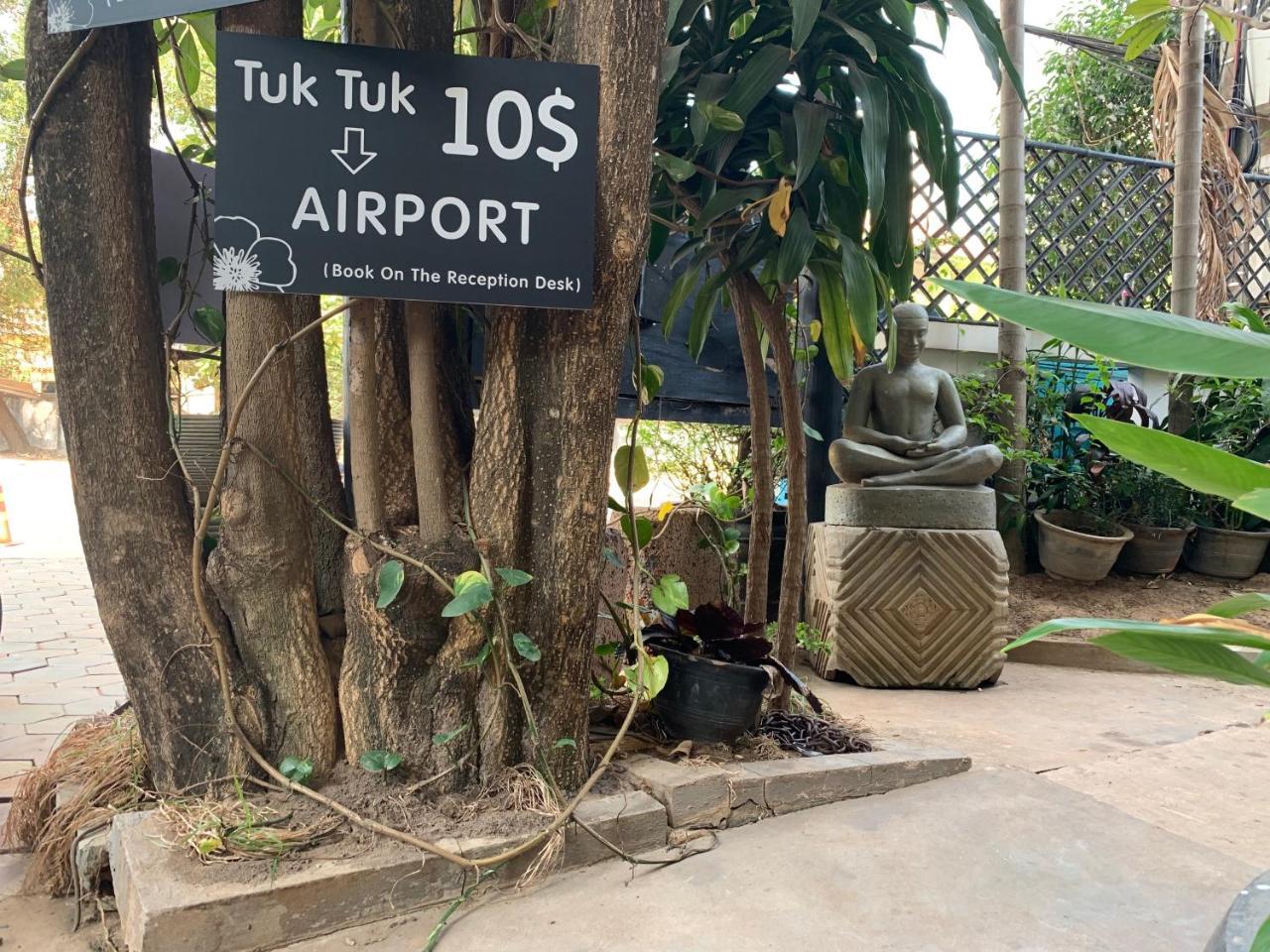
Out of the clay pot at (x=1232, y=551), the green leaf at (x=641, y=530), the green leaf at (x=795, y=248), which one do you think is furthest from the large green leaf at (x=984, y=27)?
the clay pot at (x=1232, y=551)

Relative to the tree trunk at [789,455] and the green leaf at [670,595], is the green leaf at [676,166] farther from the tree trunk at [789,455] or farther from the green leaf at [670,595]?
the green leaf at [670,595]

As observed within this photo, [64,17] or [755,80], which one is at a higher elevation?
[755,80]

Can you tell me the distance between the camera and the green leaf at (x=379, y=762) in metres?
1.60

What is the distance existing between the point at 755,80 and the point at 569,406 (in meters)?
0.92

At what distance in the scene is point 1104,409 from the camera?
16.5 ft

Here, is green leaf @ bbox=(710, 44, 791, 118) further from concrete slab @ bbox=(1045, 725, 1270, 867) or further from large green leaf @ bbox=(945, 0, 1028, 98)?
concrete slab @ bbox=(1045, 725, 1270, 867)

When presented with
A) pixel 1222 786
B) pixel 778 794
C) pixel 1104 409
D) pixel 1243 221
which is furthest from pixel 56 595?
pixel 1243 221

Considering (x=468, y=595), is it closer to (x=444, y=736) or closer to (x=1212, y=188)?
(x=444, y=736)

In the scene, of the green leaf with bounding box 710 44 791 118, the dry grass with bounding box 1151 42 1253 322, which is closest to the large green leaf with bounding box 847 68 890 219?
the green leaf with bounding box 710 44 791 118

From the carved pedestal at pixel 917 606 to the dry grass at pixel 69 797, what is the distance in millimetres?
2731

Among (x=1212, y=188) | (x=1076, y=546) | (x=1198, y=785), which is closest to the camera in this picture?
(x=1198, y=785)

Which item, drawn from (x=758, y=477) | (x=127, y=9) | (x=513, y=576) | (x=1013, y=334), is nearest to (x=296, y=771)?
(x=513, y=576)

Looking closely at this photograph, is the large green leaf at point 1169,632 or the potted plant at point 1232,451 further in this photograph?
the potted plant at point 1232,451

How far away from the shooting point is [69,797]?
68.7 inches
